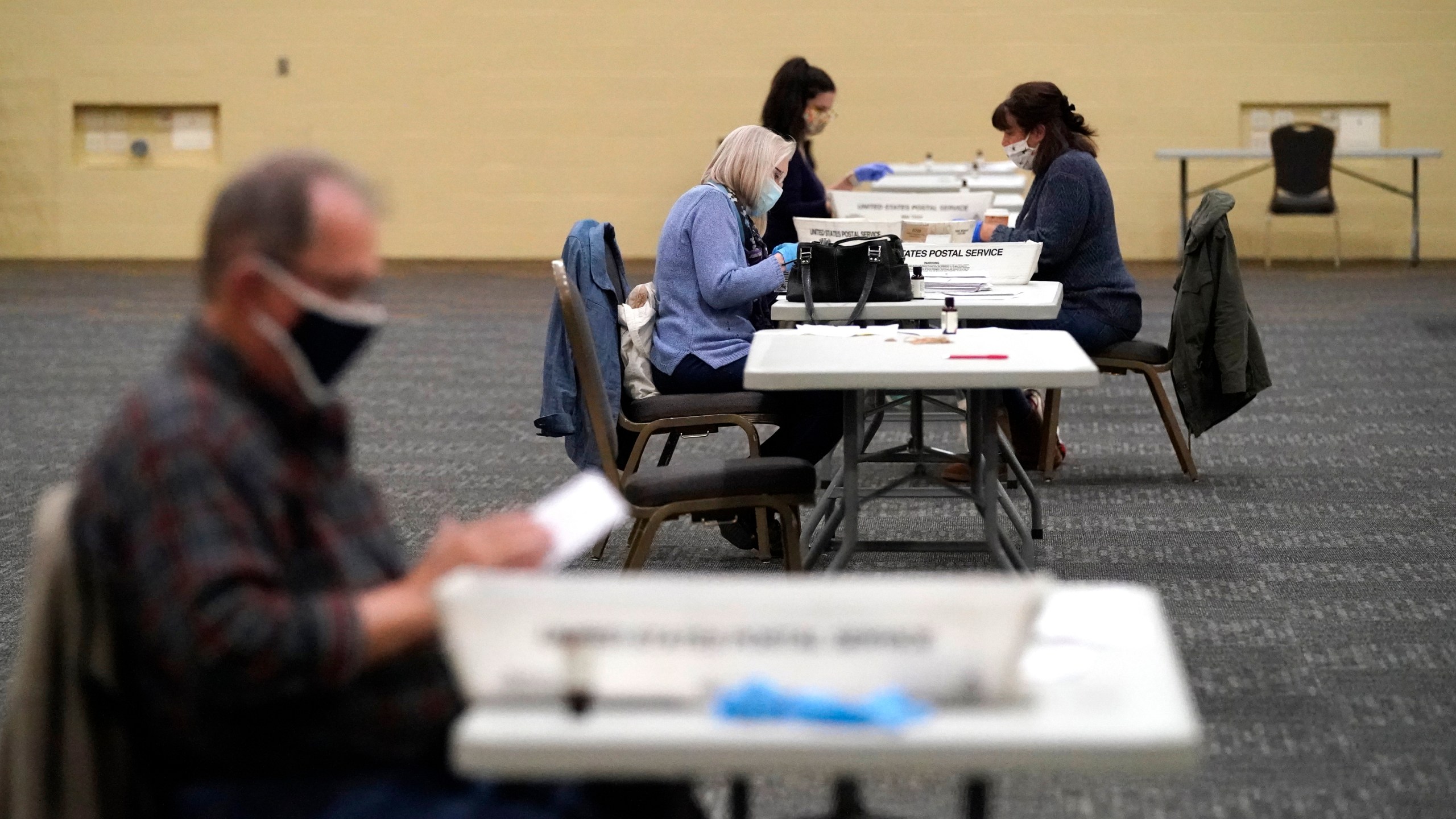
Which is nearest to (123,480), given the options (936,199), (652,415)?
(652,415)

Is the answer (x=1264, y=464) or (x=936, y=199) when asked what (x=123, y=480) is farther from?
(x=936, y=199)

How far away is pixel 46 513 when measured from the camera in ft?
4.68

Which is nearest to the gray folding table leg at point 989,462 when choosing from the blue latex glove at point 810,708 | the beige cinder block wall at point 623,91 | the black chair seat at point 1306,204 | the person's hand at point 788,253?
the person's hand at point 788,253

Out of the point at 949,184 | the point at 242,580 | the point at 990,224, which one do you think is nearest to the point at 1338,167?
the point at 949,184

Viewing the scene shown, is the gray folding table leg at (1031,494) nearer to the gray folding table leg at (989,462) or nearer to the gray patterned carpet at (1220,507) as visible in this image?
the gray patterned carpet at (1220,507)

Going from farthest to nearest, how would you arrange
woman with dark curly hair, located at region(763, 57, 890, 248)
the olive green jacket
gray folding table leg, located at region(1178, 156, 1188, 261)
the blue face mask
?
gray folding table leg, located at region(1178, 156, 1188, 261) < woman with dark curly hair, located at region(763, 57, 890, 248) < the olive green jacket < the blue face mask

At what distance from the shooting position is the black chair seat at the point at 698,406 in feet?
12.5

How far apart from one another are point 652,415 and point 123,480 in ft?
8.33

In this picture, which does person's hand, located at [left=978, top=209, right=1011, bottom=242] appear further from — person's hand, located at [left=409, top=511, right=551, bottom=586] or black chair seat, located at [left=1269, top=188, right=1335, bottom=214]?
black chair seat, located at [left=1269, top=188, right=1335, bottom=214]

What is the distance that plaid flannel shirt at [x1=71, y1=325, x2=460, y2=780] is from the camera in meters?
1.25

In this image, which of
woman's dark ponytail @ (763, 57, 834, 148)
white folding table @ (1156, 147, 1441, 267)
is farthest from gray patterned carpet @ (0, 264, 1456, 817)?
white folding table @ (1156, 147, 1441, 267)

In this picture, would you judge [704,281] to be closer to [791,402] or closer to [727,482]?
[791,402]

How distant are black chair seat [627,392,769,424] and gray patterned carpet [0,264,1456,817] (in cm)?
33

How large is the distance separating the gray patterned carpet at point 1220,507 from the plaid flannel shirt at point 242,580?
1163 mm
